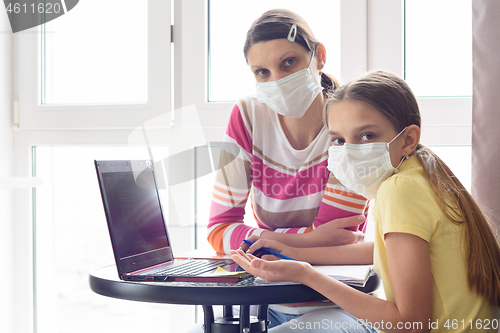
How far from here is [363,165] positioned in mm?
1028

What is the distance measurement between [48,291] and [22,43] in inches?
44.7

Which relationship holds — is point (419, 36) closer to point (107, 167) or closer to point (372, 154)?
point (372, 154)

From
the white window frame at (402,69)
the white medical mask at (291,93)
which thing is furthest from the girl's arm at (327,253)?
the white window frame at (402,69)

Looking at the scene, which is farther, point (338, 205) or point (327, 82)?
point (327, 82)

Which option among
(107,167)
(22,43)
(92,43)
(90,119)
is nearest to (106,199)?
(107,167)

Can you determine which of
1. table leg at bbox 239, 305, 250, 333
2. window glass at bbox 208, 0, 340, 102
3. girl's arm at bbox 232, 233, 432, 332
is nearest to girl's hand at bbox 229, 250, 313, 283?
girl's arm at bbox 232, 233, 432, 332

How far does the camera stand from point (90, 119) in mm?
1952

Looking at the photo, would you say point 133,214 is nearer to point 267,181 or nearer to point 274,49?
point 267,181

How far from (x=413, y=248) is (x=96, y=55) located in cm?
167

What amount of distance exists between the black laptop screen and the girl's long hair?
503 mm

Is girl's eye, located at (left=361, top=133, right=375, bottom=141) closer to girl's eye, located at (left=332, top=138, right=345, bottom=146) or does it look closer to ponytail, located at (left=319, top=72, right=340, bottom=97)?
girl's eye, located at (left=332, top=138, right=345, bottom=146)

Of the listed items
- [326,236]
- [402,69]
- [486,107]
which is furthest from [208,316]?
[402,69]

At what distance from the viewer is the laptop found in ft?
3.02

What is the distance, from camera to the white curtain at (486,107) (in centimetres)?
133
